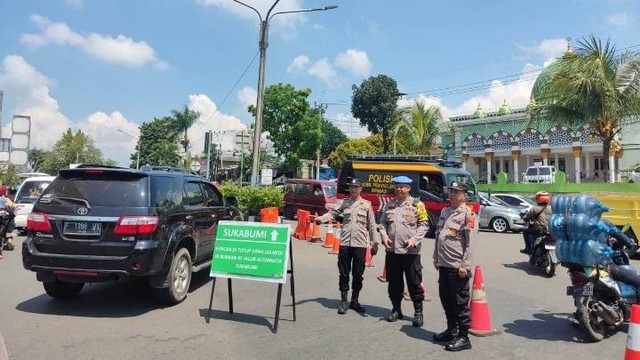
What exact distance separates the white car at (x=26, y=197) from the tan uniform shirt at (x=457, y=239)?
44.7 ft

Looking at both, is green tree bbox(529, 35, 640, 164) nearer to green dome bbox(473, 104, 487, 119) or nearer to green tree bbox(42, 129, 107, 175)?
green dome bbox(473, 104, 487, 119)

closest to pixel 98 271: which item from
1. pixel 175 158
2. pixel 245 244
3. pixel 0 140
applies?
pixel 245 244

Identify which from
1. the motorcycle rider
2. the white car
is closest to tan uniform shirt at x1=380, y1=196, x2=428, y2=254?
the motorcycle rider

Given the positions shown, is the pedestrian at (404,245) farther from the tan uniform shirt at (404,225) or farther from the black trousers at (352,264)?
the black trousers at (352,264)

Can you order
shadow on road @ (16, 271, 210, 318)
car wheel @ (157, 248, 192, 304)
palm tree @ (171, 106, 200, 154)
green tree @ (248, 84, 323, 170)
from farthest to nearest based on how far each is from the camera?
palm tree @ (171, 106, 200, 154) < green tree @ (248, 84, 323, 170) < car wheel @ (157, 248, 192, 304) < shadow on road @ (16, 271, 210, 318)

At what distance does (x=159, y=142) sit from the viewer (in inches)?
2982

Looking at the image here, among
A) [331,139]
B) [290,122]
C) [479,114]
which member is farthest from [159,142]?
[479,114]

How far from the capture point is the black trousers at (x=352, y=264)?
664 cm

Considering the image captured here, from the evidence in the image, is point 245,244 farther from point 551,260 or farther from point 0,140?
point 0,140

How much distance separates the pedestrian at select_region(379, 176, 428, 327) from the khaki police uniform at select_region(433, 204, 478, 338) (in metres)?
0.68

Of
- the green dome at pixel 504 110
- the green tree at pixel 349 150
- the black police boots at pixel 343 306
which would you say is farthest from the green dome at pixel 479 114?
the black police boots at pixel 343 306

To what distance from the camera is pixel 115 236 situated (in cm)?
616

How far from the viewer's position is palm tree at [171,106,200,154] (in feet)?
225

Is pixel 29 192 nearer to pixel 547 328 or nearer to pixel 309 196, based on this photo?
pixel 309 196
